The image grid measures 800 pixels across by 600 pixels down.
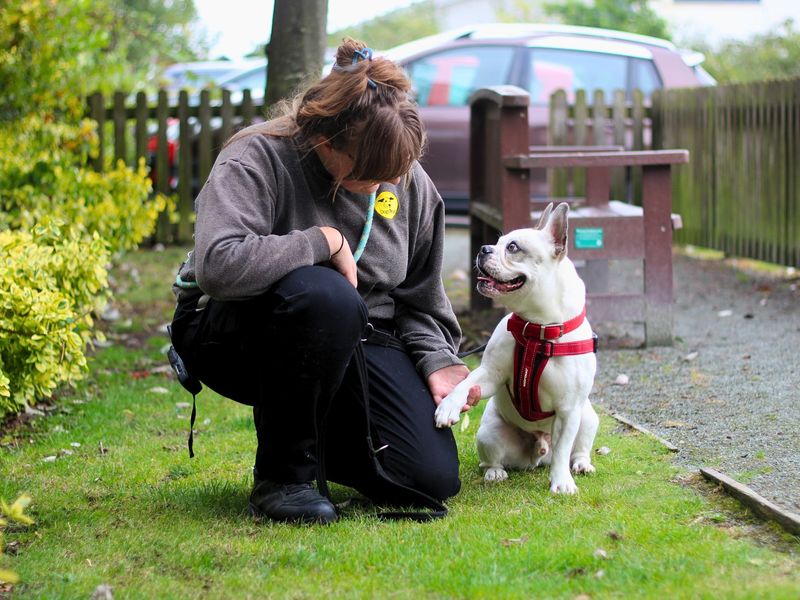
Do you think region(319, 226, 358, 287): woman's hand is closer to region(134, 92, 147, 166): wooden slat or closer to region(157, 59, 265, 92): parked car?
region(134, 92, 147, 166): wooden slat

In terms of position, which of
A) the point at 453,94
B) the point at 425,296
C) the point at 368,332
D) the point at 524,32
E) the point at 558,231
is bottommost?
the point at 368,332

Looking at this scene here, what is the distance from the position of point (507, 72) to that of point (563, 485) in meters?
7.38

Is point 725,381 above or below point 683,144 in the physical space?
below

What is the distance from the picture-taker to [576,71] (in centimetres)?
1065

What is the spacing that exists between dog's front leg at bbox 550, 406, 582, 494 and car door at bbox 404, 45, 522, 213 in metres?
6.61

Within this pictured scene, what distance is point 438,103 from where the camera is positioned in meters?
10.3

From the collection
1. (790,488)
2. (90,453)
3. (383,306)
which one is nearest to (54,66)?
(90,453)

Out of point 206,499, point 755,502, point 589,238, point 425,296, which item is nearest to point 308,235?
point 425,296

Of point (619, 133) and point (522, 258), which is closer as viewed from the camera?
point (522, 258)

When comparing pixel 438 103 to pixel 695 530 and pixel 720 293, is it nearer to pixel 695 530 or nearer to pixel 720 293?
pixel 720 293

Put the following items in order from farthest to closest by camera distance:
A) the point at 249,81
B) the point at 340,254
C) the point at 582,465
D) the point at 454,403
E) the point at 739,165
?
1. the point at 249,81
2. the point at 739,165
3. the point at 582,465
4. the point at 454,403
5. the point at 340,254

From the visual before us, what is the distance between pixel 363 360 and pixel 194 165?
7171 millimetres

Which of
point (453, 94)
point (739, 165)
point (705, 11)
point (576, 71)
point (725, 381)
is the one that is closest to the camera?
point (725, 381)

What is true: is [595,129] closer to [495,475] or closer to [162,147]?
[162,147]
